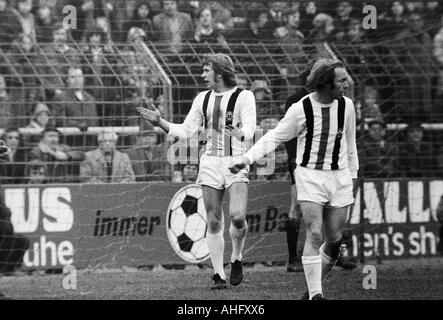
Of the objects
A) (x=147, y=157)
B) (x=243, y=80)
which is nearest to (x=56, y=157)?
(x=147, y=157)

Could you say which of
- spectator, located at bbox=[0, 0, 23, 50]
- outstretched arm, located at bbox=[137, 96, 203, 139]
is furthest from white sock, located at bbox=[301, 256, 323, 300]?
spectator, located at bbox=[0, 0, 23, 50]

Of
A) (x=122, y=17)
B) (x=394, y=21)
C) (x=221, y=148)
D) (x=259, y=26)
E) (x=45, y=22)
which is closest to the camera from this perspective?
(x=221, y=148)

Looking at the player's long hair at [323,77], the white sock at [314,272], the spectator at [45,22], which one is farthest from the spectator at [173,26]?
the white sock at [314,272]

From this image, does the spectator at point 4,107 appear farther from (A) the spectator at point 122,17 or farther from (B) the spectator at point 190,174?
(B) the spectator at point 190,174

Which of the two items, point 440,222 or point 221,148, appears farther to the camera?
point 440,222

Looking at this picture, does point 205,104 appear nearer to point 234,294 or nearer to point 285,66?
point 234,294

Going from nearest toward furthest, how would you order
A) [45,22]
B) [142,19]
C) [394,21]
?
1. [142,19]
2. [45,22]
3. [394,21]

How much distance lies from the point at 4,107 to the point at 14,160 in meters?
0.73

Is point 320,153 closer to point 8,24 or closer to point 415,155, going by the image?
point 415,155

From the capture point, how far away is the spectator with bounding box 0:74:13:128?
1302cm

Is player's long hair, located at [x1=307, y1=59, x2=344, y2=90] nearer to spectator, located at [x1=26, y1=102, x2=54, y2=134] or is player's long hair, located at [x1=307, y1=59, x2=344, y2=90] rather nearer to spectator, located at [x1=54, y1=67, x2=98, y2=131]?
spectator, located at [x1=54, y1=67, x2=98, y2=131]

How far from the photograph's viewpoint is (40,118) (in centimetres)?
1314

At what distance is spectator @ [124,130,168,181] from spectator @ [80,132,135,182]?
0.15m

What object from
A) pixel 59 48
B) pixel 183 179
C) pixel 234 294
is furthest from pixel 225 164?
pixel 59 48
